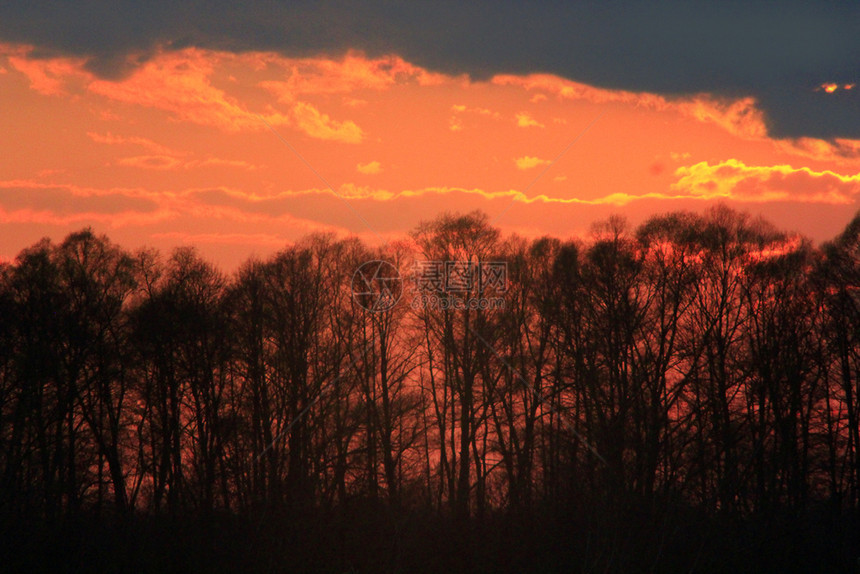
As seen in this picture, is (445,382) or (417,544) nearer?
(417,544)

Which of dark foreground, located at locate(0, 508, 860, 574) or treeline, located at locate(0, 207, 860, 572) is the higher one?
treeline, located at locate(0, 207, 860, 572)

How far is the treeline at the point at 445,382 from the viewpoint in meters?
36.5

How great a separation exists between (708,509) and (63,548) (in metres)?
21.4

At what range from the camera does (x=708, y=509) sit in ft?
94.4

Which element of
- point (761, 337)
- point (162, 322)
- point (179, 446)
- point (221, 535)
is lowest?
point (221, 535)

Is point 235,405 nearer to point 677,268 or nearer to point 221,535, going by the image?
point 221,535

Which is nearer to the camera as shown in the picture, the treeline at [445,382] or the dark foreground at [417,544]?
the dark foreground at [417,544]

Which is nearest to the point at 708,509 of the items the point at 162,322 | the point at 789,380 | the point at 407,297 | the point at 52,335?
the point at 789,380

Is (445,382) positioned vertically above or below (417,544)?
above

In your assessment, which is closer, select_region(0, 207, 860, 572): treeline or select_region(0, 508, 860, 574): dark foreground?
select_region(0, 508, 860, 574): dark foreground

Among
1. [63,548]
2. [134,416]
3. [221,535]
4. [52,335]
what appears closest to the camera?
[63,548]

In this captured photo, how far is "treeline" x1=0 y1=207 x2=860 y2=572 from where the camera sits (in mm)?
36531

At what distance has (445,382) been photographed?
149ft

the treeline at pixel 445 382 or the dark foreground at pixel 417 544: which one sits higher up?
the treeline at pixel 445 382
